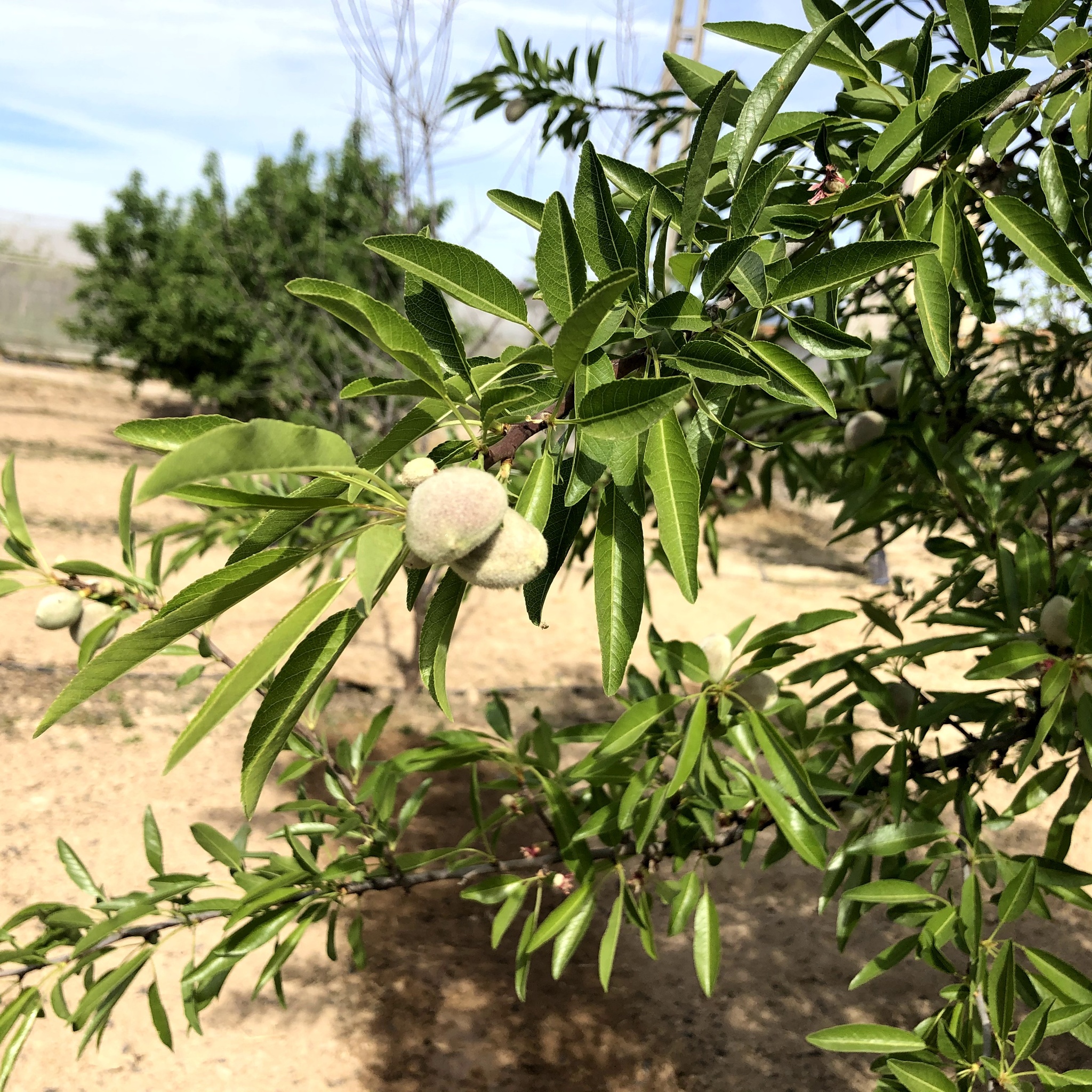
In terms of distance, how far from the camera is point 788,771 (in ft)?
3.19

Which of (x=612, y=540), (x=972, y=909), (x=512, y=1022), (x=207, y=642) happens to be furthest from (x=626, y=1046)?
(x=612, y=540)

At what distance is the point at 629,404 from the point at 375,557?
0.18m

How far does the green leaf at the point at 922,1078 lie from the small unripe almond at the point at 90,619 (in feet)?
3.72

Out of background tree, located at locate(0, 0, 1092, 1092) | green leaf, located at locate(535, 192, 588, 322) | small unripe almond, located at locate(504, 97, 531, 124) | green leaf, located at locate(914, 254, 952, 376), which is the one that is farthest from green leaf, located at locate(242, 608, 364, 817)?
small unripe almond, located at locate(504, 97, 531, 124)

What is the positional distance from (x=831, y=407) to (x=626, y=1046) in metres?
2.19

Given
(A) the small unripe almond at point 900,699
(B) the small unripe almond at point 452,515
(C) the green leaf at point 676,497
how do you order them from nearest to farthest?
(B) the small unripe almond at point 452,515 → (C) the green leaf at point 676,497 → (A) the small unripe almond at point 900,699

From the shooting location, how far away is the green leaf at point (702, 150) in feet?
1.82

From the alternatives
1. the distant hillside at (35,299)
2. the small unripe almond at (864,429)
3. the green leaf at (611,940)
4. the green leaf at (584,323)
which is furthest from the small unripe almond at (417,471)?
the distant hillside at (35,299)

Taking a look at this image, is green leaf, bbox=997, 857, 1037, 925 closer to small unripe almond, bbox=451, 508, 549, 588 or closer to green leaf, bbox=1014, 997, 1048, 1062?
green leaf, bbox=1014, 997, 1048, 1062

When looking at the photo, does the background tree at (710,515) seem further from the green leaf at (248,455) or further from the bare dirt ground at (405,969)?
the bare dirt ground at (405,969)

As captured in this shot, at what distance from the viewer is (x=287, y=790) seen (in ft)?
11.1

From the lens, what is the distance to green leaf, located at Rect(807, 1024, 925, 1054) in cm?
90

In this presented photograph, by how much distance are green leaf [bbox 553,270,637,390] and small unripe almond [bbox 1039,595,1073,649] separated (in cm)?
83

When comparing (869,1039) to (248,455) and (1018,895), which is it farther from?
(248,455)
